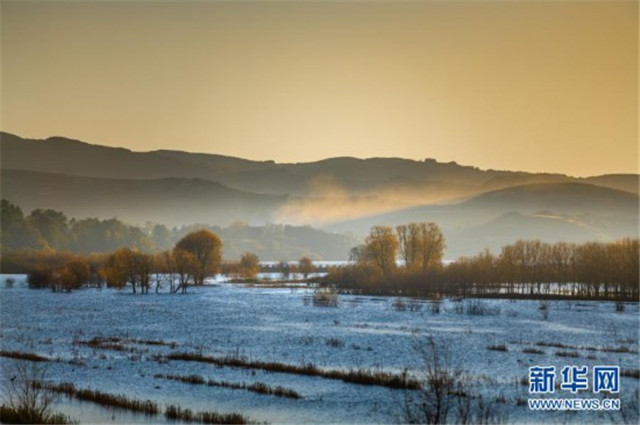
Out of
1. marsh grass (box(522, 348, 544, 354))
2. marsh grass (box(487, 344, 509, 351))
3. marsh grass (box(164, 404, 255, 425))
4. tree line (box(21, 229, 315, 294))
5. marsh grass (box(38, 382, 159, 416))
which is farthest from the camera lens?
tree line (box(21, 229, 315, 294))

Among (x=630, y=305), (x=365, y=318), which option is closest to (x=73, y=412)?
(x=365, y=318)

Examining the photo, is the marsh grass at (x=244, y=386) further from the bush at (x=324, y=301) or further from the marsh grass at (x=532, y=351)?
the bush at (x=324, y=301)

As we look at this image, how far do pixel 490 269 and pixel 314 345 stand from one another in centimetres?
5532

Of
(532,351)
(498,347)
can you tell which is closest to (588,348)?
(532,351)

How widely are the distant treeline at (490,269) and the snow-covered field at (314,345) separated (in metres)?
11.1

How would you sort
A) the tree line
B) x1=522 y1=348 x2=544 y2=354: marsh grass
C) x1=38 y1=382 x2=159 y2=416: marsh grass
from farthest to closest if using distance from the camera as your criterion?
the tree line
x1=522 y1=348 x2=544 y2=354: marsh grass
x1=38 y1=382 x2=159 y2=416: marsh grass

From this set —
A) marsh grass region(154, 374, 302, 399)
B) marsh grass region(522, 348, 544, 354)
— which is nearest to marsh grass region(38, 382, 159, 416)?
marsh grass region(154, 374, 302, 399)

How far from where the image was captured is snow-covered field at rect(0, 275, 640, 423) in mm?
22172

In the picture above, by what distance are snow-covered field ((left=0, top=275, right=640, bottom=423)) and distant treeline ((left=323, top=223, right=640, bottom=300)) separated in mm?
11086

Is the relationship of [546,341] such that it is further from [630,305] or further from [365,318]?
[630,305]

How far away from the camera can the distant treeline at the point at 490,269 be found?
74.6 meters

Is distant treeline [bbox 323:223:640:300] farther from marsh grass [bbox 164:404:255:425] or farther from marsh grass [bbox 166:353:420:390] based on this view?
marsh grass [bbox 164:404:255:425]

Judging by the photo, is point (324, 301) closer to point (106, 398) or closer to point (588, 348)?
point (588, 348)

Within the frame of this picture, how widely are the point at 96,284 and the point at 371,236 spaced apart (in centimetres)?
4471
